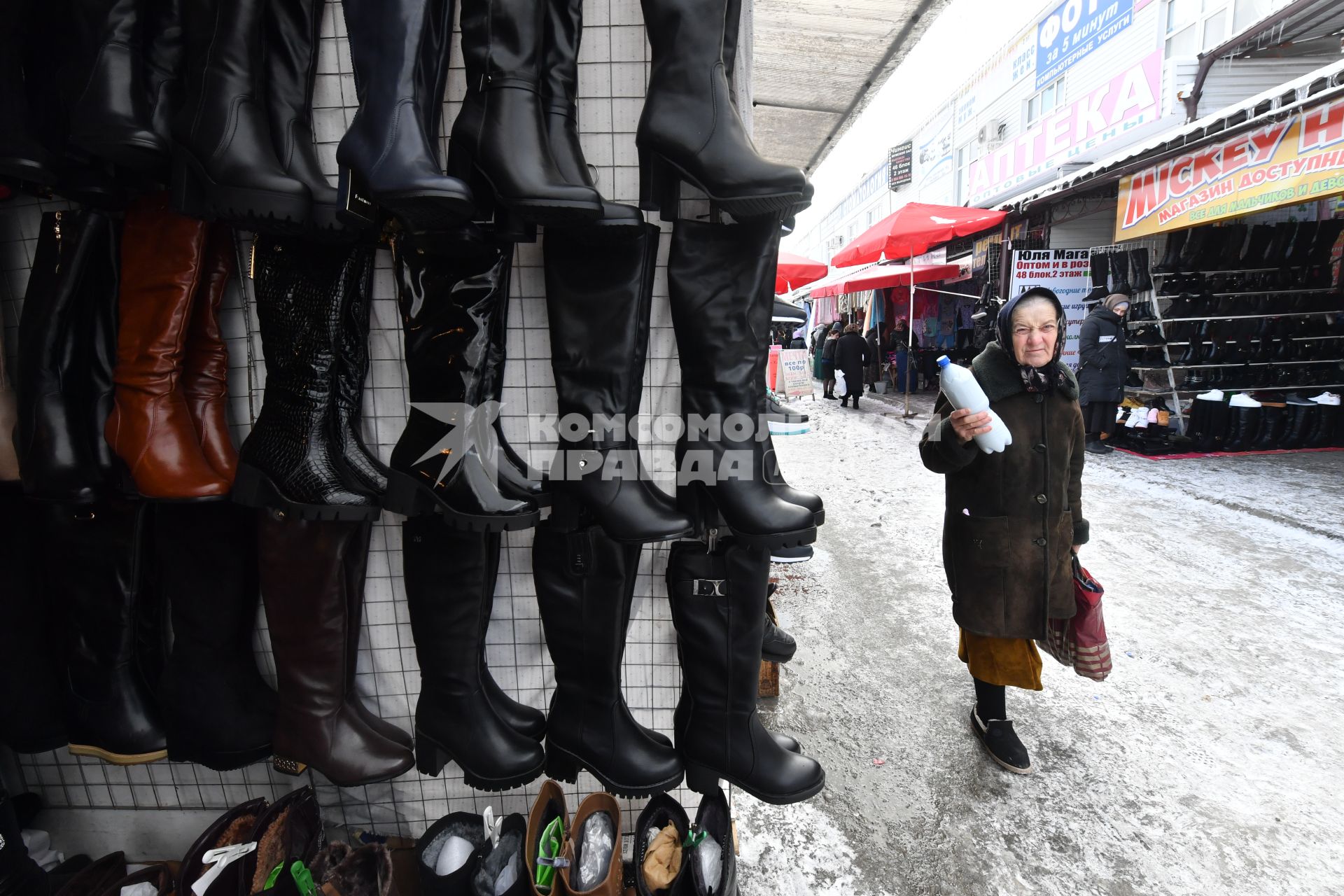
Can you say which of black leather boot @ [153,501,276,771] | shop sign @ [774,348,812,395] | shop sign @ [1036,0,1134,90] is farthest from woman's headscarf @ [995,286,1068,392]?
shop sign @ [1036,0,1134,90]

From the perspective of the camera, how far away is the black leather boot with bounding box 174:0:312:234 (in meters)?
0.97

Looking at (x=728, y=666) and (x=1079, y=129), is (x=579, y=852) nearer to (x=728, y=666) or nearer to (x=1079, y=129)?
(x=728, y=666)

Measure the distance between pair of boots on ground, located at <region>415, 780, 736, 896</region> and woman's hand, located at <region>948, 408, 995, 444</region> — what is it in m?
1.38

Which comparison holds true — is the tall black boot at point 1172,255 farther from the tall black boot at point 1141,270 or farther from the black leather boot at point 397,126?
the black leather boot at point 397,126

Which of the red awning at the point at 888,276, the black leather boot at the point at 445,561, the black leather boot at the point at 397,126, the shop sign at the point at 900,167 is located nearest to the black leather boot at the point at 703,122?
the black leather boot at the point at 397,126

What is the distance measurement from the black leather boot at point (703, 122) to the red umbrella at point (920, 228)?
7585 mm

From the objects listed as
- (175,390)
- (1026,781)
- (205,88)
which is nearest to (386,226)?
(205,88)

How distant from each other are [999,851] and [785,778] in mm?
1226

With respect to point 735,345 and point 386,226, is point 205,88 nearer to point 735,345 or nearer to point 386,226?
point 386,226

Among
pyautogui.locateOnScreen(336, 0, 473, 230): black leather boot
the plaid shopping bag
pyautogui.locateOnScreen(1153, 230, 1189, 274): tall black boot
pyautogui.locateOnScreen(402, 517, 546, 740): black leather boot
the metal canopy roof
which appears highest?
pyautogui.locateOnScreen(1153, 230, 1189, 274): tall black boot

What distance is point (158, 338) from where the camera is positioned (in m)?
1.23

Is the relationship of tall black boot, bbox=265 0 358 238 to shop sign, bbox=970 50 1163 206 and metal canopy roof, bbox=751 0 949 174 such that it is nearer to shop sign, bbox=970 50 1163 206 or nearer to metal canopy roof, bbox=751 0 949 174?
metal canopy roof, bbox=751 0 949 174

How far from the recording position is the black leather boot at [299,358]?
1199 millimetres

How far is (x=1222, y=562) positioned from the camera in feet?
13.5
